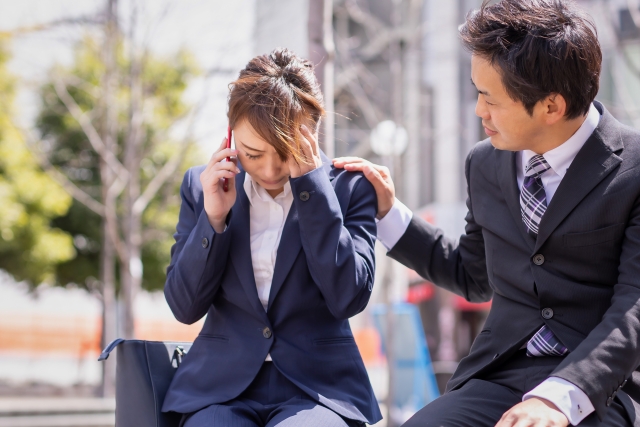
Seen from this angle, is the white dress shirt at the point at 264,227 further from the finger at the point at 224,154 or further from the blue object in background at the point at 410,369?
the blue object in background at the point at 410,369

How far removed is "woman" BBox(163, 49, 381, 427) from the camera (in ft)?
8.07

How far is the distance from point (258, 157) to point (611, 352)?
3.95 ft

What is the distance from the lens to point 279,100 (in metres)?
2.51

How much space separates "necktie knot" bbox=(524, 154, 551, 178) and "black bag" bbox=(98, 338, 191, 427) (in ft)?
4.37

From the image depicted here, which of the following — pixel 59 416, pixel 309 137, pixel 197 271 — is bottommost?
pixel 59 416

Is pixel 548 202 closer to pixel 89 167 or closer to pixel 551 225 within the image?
pixel 551 225

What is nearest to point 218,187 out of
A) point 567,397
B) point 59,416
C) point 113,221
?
point 567,397

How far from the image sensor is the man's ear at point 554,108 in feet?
7.61

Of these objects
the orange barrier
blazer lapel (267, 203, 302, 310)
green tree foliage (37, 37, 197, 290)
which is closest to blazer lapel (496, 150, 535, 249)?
blazer lapel (267, 203, 302, 310)

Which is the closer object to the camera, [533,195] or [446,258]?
[533,195]

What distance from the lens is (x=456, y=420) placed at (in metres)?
2.25

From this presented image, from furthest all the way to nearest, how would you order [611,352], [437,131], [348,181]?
[437,131]
[348,181]
[611,352]

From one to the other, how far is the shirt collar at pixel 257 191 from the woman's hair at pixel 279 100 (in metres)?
0.18

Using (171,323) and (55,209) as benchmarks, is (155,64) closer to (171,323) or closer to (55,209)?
(55,209)
